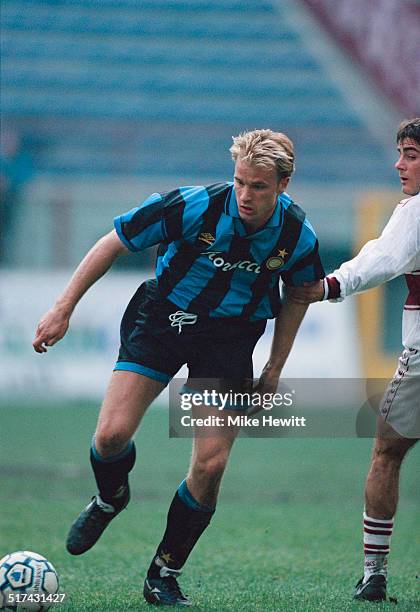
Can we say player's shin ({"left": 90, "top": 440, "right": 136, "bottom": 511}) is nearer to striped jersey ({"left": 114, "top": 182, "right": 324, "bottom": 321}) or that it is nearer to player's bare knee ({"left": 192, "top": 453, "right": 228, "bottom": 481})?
player's bare knee ({"left": 192, "top": 453, "right": 228, "bottom": 481})

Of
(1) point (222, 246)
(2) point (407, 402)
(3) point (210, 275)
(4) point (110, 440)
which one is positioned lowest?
(4) point (110, 440)

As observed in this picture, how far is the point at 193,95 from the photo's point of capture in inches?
685

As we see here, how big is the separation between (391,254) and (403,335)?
0.39m

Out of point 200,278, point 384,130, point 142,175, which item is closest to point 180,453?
point 200,278

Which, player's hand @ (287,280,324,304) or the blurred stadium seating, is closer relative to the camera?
player's hand @ (287,280,324,304)

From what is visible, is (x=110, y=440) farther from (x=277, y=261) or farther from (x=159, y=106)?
(x=159, y=106)

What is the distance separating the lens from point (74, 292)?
13.7 ft

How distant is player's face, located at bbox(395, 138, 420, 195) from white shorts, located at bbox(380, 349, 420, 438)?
2.00 ft

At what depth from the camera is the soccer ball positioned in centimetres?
388

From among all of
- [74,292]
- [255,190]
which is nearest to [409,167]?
[255,190]

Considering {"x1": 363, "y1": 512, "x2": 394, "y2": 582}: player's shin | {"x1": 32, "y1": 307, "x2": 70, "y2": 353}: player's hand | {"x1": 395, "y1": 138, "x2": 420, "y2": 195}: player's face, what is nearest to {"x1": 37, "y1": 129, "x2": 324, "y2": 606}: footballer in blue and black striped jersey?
{"x1": 32, "y1": 307, "x2": 70, "y2": 353}: player's hand

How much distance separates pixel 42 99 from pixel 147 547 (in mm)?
12240

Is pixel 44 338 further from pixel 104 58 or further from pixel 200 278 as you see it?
pixel 104 58

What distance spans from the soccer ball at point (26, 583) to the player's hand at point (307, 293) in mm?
1317
